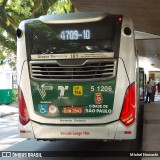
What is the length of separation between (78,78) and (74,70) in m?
0.19

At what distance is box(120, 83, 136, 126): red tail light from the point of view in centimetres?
678

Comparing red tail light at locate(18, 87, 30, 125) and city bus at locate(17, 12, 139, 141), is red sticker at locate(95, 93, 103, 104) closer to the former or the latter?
city bus at locate(17, 12, 139, 141)

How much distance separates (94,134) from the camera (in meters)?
6.75

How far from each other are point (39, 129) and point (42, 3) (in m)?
13.1

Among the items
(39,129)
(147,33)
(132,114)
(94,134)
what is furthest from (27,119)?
(147,33)

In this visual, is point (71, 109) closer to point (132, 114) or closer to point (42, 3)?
point (132, 114)

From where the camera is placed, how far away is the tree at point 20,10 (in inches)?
726

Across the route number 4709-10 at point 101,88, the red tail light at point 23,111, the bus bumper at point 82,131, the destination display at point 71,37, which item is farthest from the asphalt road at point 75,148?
the destination display at point 71,37

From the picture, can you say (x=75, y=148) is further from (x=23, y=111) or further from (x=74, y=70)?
(x=74, y=70)

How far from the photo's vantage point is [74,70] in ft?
22.9

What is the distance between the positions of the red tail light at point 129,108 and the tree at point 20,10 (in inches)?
497

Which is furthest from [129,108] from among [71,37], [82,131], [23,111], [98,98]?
[23,111]

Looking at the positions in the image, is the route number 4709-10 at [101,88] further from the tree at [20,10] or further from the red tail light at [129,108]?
the tree at [20,10]

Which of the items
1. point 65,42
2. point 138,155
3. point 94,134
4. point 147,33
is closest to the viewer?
point 94,134
